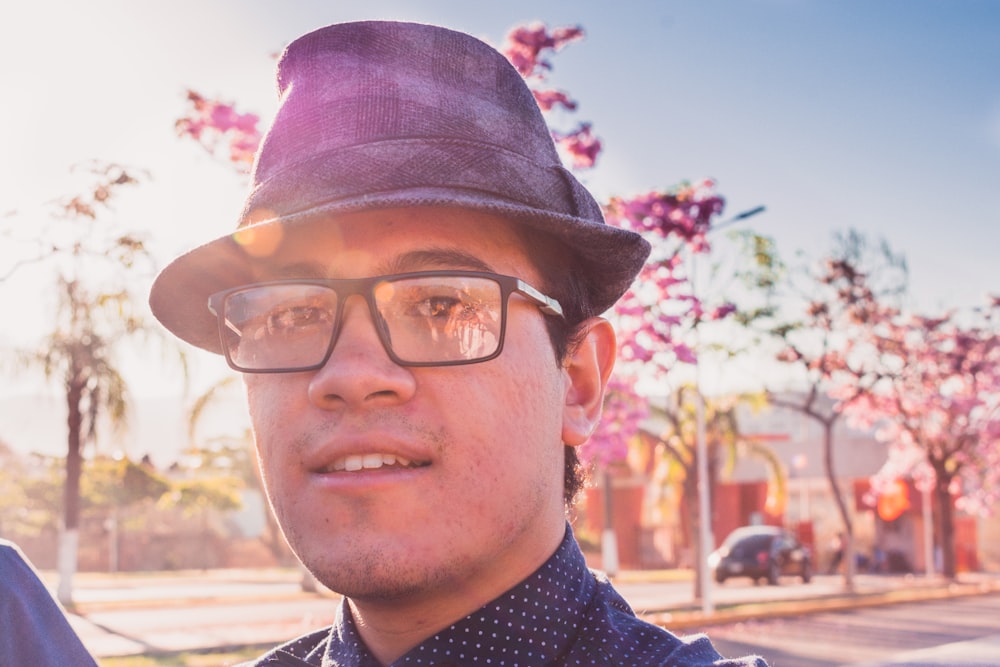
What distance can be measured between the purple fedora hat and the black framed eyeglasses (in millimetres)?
106

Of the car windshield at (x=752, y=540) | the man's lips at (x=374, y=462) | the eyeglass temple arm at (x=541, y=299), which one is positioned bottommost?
the car windshield at (x=752, y=540)

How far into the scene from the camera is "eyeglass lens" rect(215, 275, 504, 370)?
1.62 m

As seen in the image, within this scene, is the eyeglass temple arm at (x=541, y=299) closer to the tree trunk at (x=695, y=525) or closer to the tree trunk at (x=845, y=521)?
the tree trunk at (x=695, y=525)

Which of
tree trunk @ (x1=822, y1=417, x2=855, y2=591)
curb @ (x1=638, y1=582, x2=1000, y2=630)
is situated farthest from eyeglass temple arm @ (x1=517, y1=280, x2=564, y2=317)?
tree trunk @ (x1=822, y1=417, x2=855, y2=591)

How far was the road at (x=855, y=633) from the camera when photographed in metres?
13.6

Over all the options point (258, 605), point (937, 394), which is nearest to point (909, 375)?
point (937, 394)

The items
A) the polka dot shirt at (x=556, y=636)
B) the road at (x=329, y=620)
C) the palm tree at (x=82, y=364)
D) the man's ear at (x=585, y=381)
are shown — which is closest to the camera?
the polka dot shirt at (x=556, y=636)

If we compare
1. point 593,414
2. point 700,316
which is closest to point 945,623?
point 700,316

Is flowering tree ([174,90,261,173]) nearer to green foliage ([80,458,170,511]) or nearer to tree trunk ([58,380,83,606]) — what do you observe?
tree trunk ([58,380,83,606])

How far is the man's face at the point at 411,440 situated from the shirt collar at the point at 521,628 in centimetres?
4

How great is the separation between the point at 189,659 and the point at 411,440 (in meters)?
11.2

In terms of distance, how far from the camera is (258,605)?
63.4 feet

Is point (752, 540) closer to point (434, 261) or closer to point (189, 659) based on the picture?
point (189, 659)

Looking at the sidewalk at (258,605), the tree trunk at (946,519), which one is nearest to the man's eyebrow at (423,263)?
the sidewalk at (258,605)
